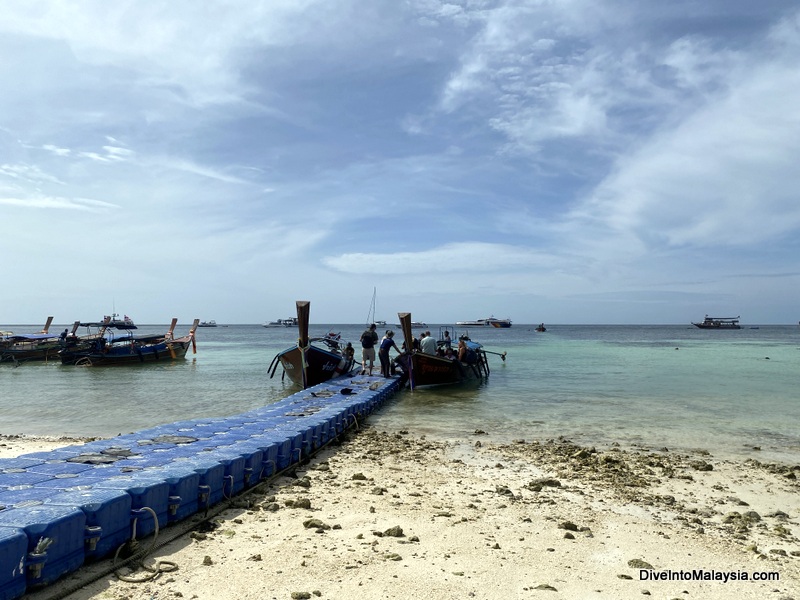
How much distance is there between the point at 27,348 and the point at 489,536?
4527 cm

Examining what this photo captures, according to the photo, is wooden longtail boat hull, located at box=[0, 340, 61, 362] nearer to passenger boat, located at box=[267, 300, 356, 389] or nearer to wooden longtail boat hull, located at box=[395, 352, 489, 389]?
passenger boat, located at box=[267, 300, 356, 389]

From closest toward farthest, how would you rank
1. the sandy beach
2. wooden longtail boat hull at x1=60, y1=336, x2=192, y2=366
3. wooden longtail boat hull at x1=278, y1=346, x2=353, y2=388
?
1. the sandy beach
2. wooden longtail boat hull at x1=278, y1=346, x2=353, y2=388
3. wooden longtail boat hull at x1=60, y1=336, x2=192, y2=366

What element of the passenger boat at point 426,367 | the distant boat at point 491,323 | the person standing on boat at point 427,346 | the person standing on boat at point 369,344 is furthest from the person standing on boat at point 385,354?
the distant boat at point 491,323

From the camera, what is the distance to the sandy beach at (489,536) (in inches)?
204

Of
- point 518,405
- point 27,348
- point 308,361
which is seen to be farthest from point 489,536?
point 27,348

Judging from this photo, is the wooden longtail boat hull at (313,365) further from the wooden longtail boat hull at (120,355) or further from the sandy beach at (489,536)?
the wooden longtail boat hull at (120,355)

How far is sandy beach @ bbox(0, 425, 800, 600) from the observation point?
17.0 feet

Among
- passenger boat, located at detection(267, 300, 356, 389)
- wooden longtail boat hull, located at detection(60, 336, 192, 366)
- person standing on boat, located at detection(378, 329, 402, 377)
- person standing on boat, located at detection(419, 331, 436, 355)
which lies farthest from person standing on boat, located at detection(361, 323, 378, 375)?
wooden longtail boat hull, located at detection(60, 336, 192, 366)

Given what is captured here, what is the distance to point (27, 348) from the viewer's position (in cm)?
4112

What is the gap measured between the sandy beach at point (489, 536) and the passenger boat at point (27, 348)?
3954 cm

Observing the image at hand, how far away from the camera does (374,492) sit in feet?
27.2

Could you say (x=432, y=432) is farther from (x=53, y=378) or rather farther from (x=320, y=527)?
(x=53, y=378)

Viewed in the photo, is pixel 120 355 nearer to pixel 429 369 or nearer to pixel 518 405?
pixel 429 369

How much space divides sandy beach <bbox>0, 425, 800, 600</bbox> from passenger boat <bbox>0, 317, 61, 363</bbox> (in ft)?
130
